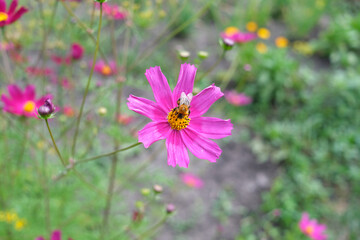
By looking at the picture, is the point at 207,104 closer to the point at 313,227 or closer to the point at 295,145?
the point at 313,227

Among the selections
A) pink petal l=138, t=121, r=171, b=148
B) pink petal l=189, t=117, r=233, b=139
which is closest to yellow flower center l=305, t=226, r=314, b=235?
pink petal l=189, t=117, r=233, b=139

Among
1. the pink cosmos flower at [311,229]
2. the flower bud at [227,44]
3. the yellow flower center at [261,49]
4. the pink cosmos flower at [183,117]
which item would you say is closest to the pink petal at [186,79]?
the pink cosmos flower at [183,117]

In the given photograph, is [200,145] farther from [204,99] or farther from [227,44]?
[227,44]

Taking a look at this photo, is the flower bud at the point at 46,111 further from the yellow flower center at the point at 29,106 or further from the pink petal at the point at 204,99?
the yellow flower center at the point at 29,106

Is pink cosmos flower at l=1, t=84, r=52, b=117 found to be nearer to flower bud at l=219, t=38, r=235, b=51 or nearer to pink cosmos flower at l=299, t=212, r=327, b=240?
flower bud at l=219, t=38, r=235, b=51

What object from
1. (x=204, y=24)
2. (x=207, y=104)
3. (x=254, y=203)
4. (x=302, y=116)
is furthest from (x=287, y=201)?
(x=204, y=24)

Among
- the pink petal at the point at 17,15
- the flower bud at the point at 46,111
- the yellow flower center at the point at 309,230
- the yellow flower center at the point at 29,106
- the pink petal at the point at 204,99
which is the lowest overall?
the yellow flower center at the point at 309,230
